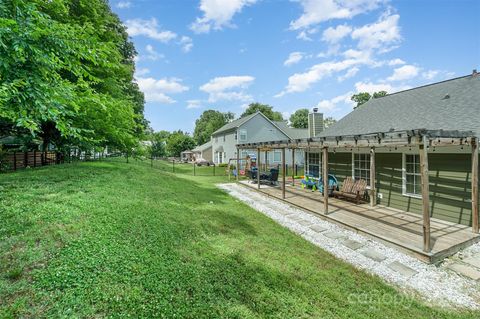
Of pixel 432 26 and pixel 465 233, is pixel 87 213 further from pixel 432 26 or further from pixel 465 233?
pixel 432 26

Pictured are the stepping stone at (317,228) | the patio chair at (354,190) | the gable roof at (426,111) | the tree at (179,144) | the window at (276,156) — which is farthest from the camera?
the tree at (179,144)

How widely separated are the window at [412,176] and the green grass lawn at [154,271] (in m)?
5.10

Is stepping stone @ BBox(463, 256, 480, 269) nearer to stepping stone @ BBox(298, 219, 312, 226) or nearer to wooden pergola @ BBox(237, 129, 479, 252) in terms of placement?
wooden pergola @ BBox(237, 129, 479, 252)

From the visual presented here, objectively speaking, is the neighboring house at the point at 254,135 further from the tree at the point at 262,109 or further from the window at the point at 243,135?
the tree at the point at 262,109

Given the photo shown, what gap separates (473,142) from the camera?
5.69 metres

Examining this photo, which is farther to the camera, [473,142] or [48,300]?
[473,142]

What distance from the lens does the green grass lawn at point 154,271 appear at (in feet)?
8.32

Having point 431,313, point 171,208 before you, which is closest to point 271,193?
point 171,208

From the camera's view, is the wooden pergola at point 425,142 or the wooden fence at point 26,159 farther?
the wooden fence at point 26,159

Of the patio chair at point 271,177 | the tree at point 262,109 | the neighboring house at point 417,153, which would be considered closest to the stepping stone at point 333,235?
the neighboring house at point 417,153

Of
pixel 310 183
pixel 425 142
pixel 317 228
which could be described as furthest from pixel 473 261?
Answer: pixel 310 183

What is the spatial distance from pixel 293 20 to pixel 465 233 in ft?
38.5

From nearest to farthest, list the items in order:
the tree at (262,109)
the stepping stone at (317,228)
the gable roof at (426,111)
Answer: the stepping stone at (317,228), the gable roof at (426,111), the tree at (262,109)

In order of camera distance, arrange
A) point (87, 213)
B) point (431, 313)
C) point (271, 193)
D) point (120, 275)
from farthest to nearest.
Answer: point (271, 193)
point (87, 213)
point (431, 313)
point (120, 275)
